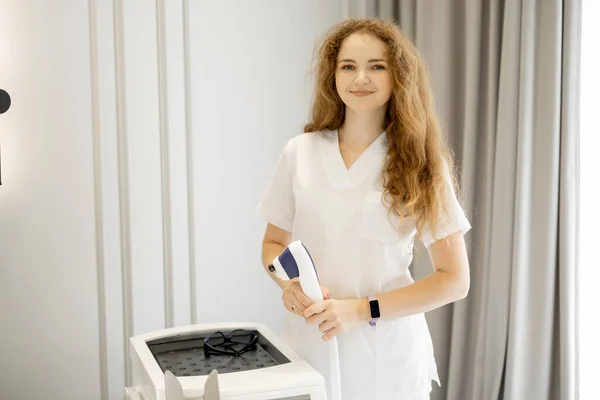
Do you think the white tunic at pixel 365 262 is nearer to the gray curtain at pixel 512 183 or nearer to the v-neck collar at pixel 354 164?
the v-neck collar at pixel 354 164

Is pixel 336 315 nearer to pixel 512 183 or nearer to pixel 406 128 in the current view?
pixel 406 128

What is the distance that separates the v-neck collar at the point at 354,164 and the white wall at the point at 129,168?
790 mm

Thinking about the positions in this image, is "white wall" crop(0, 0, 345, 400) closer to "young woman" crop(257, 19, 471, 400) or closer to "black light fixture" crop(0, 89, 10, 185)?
"black light fixture" crop(0, 89, 10, 185)

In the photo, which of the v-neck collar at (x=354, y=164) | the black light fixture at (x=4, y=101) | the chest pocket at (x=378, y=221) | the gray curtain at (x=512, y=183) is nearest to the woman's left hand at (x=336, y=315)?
the chest pocket at (x=378, y=221)

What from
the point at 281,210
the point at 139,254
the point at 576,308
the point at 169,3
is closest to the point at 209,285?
the point at 139,254

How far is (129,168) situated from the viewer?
2088mm

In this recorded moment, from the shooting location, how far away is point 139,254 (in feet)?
6.96

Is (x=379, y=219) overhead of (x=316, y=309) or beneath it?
overhead

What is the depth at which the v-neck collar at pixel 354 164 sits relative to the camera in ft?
4.82

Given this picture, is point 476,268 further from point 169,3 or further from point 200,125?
point 169,3

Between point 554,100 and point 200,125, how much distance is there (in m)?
1.06

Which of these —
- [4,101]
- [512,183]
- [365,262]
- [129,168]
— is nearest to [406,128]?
[365,262]

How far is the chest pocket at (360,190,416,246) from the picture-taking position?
142cm

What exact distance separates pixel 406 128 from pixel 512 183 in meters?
0.75
